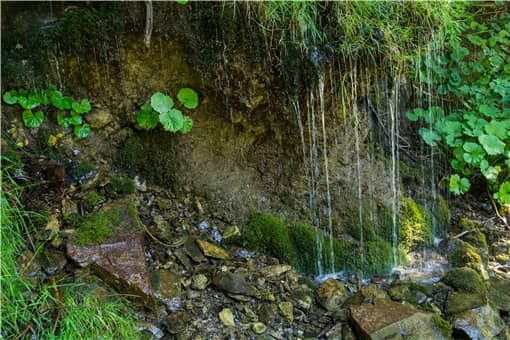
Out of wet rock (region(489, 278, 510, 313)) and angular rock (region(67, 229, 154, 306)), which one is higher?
angular rock (region(67, 229, 154, 306))

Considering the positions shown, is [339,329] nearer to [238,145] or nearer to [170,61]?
[238,145]

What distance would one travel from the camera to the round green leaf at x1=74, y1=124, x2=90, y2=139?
322cm

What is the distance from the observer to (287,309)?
2.97 meters

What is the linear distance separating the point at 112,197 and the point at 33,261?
0.76m

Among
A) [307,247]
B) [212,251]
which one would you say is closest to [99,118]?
[212,251]

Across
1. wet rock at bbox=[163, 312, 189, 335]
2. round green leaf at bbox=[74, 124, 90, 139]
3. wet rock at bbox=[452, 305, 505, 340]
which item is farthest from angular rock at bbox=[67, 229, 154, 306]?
wet rock at bbox=[452, 305, 505, 340]

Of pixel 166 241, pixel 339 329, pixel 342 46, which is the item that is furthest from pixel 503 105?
pixel 166 241

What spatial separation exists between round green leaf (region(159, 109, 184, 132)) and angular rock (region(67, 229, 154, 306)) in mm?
840

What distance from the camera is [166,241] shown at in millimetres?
3148

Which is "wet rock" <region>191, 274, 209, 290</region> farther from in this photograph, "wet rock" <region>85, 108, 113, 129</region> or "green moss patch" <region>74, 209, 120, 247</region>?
"wet rock" <region>85, 108, 113, 129</region>

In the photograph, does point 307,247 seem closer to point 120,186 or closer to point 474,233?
point 120,186

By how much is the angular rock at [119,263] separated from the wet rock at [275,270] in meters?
0.87

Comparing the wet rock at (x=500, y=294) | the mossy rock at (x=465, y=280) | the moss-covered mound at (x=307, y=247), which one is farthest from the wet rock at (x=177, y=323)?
the wet rock at (x=500, y=294)

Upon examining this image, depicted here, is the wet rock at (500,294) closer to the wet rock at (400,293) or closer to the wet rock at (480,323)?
the wet rock at (480,323)
